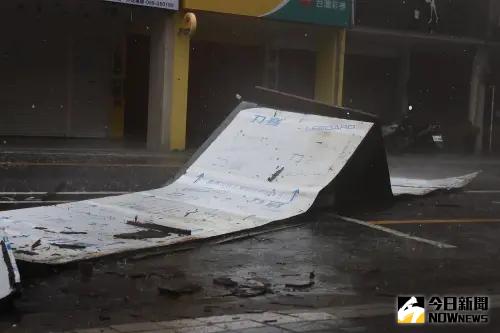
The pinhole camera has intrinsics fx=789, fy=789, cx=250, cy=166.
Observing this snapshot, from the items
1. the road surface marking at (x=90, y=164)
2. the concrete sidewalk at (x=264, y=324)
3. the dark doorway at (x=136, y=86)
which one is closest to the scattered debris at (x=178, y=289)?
the concrete sidewalk at (x=264, y=324)

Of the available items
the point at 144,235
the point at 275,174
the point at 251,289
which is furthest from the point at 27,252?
the point at 275,174

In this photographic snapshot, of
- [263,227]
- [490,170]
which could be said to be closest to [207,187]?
[263,227]

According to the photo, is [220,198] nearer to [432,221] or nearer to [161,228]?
[161,228]

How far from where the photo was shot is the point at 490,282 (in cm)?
742

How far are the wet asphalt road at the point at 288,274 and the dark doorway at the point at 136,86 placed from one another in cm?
1287

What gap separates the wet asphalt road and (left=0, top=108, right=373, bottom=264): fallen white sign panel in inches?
13.0

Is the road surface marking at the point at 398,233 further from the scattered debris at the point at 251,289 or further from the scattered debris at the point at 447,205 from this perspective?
the scattered debris at the point at 251,289

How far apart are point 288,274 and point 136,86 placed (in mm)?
17380

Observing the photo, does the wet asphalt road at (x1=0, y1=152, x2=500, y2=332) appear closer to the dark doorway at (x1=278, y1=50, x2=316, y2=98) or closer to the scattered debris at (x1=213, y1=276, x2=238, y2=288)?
the scattered debris at (x1=213, y1=276, x2=238, y2=288)

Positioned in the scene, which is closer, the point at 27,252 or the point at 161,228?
the point at 27,252

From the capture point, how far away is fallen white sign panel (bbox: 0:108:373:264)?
25.2ft

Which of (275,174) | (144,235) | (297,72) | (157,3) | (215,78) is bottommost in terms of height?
(144,235)

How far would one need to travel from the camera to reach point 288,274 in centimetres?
731

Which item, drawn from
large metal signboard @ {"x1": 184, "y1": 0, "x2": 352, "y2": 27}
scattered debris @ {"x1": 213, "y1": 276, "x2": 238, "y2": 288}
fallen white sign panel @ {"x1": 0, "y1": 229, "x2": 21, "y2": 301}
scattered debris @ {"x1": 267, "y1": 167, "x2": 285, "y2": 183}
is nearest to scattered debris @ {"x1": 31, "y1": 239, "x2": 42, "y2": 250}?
fallen white sign panel @ {"x1": 0, "y1": 229, "x2": 21, "y2": 301}
